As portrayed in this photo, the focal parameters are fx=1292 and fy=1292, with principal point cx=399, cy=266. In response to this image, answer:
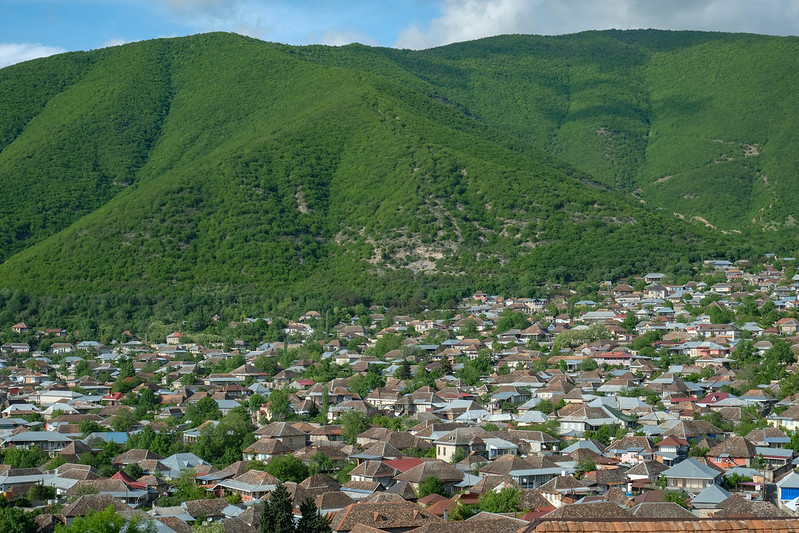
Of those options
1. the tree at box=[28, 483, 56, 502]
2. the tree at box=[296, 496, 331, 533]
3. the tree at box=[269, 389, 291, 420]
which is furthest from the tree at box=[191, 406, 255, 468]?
the tree at box=[296, 496, 331, 533]

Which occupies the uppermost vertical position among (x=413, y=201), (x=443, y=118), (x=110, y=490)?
(x=443, y=118)

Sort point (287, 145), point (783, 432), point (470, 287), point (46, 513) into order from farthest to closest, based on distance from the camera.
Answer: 1. point (287, 145)
2. point (470, 287)
3. point (783, 432)
4. point (46, 513)

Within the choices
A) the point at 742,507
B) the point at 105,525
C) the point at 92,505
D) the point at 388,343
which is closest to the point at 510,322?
the point at 388,343

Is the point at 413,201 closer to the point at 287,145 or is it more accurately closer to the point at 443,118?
the point at 287,145

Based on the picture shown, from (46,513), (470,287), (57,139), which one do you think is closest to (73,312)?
(470,287)

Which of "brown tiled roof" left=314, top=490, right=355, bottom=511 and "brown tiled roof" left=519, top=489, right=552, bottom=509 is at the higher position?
"brown tiled roof" left=519, top=489, right=552, bottom=509

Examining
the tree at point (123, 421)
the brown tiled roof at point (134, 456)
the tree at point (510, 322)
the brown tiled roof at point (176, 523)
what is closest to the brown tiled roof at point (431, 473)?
the brown tiled roof at point (176, 523)

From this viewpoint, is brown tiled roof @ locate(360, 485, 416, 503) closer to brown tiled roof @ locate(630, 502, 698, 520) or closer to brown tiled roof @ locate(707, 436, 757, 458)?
brown tiled roof @ locate(630, 502, 698, 520)

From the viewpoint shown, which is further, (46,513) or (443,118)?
(443,118)
